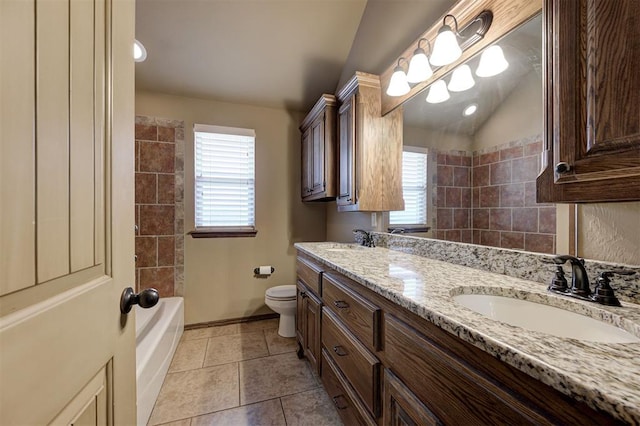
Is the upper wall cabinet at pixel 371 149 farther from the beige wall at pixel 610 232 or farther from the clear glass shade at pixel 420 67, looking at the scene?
the beige wall at pixel 610 232

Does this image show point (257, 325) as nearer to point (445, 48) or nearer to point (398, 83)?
point (398, 83)

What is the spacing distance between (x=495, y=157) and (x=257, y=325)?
2.58 metres

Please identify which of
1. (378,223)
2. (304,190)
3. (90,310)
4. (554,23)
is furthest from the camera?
(304,190)

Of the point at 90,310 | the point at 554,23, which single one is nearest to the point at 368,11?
the point at 554,23

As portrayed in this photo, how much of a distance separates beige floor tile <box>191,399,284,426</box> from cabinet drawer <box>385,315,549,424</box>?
100 cm

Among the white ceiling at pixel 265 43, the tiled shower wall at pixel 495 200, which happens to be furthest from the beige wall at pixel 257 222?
the tiled shower wall at pixel 495 200

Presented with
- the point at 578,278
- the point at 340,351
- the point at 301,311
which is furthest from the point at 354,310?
the point at 301,311

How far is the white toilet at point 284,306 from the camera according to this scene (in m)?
2.39

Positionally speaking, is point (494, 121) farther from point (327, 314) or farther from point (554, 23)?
point (327, 314)

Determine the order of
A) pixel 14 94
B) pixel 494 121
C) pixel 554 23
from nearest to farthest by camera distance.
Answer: pixel 14 94, pixel 554 23, pixel 494 121

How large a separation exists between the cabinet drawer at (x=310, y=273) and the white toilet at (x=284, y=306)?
0.43 m

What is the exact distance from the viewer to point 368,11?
7.29 ft

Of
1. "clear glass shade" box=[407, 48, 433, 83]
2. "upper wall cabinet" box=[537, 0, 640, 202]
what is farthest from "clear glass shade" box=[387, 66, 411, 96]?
"upper wall cabinet" box=[537, 0, 640, 202]

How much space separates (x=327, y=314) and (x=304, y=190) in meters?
1.66
